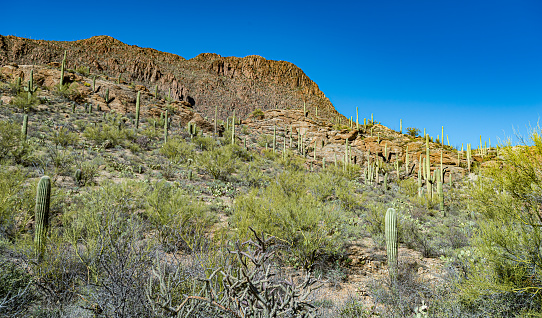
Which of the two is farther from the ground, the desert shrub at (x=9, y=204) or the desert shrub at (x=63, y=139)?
the desert shrub at (x=63, y=139)

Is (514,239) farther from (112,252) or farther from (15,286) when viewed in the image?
(15,286)

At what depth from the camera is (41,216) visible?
5.77m

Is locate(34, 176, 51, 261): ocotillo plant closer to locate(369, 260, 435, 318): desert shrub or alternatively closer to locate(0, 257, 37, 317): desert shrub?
locate(0, 257, 37, 317): desert shrub

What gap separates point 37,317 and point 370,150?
29796mm

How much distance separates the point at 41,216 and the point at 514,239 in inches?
344

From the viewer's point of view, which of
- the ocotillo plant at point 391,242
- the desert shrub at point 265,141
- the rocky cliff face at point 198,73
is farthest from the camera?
the rocky cliff face at point 198,73

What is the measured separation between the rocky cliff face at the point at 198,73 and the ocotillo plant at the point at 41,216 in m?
37.1

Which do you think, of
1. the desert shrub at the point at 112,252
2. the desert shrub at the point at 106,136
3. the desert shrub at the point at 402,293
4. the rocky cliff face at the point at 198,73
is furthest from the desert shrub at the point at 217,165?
the rocky cliff face at the point at 198,73

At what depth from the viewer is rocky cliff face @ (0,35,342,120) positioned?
38.5 metres

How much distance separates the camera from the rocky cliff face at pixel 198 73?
1517 inches

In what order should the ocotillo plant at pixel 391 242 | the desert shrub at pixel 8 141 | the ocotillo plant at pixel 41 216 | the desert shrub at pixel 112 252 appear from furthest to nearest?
the desert shrub at pixel 8 141
the ocotillo plant at pixel 391 242
the ocotillo plant at pixel 41 216
the desert shrub at pixel 112 252

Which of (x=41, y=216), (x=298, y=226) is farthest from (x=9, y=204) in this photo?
(x=298, y=226)

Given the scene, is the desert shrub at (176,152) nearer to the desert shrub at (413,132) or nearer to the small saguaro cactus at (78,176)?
the small saguaro cactus at (78,176)

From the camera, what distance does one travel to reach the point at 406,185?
1823 cm
